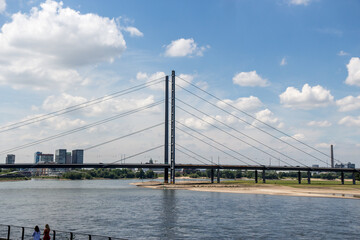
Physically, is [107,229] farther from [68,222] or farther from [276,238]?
[276,238]

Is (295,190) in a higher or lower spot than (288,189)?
higher

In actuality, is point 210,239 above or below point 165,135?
below

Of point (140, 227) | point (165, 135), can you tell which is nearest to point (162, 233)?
point (140, 227)

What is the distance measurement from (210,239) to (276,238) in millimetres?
7048

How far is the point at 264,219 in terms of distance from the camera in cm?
4969

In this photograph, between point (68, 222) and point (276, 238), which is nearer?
point (276, 238)

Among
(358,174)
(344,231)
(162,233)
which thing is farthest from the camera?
(358,174)

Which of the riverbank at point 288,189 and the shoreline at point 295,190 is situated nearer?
the shoreline at point 295,190

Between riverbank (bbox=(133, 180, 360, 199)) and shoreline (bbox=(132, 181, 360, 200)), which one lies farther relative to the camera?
riverbank (bbox=(133, 180, 360, 199))

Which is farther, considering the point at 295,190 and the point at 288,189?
the point at 288,189

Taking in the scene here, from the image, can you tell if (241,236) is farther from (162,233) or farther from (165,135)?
(165,135)

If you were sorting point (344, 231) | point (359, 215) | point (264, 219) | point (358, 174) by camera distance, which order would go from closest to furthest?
point (344, 231)
point (264, 219)
point (359, 215)
point (358, 174)

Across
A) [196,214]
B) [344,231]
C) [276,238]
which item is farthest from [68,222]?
[344,231]

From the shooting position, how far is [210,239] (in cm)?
3497
